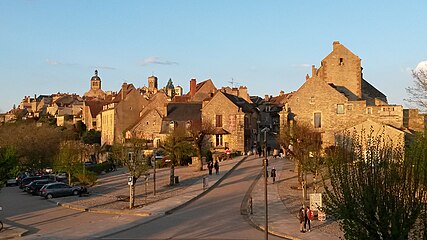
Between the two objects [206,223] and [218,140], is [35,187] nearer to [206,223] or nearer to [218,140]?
[206,223]

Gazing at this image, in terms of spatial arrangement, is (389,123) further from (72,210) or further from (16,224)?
(16,224)

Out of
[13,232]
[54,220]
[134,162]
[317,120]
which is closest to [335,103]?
[317,120]

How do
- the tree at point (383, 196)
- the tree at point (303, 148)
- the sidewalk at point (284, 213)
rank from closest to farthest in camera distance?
the tree at point (383, 196), the sidewalk at point (284, 213), the tree at point (303, 148)

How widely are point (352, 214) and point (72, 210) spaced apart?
912 inches

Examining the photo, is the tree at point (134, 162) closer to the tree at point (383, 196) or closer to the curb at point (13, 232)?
the curb at point (13, 232)

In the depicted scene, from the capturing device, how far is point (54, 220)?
28.4 metres

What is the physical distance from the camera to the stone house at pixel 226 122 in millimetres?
62469

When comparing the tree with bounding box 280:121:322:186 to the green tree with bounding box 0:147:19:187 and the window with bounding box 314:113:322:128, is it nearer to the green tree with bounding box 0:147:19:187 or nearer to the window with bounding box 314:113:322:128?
the window with bounding box 314:113:322:128

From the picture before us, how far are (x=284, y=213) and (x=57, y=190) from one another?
19253 mm

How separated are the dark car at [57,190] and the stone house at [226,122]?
83.6 ft

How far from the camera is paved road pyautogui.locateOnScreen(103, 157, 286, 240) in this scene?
22.9 metres

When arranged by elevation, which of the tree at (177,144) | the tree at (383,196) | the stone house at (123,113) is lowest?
the tree at (383,196)

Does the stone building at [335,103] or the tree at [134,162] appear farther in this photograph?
the stone building at [335,103]

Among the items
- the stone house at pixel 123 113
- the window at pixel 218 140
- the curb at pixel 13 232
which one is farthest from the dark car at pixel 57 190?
the stone house at pixel 123 113
